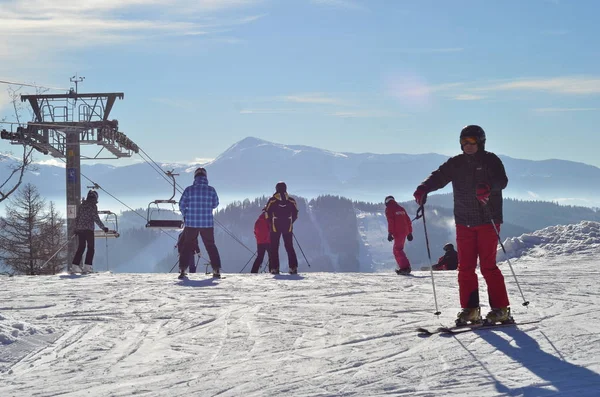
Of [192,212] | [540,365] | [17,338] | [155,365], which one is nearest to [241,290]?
[192,212]

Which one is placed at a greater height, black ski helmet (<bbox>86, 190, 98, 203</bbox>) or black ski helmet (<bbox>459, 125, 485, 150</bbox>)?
black ski helmet (<bbox>86, 190, 98, 203</bbox>)

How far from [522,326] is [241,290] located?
531 cm

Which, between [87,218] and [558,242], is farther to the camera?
[558,242]

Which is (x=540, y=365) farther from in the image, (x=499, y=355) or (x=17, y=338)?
(x=17, y=338)

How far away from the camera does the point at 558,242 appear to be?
19125 mm

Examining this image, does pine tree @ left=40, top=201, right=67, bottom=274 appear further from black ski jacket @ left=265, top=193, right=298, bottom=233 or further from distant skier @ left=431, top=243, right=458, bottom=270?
distant skier @ left=431, top=243, right=458, bottom=270

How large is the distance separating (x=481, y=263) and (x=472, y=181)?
798 millimetres

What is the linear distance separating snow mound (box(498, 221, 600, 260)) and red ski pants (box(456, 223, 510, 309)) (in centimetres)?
1172

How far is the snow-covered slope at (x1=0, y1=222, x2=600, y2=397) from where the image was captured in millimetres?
4746

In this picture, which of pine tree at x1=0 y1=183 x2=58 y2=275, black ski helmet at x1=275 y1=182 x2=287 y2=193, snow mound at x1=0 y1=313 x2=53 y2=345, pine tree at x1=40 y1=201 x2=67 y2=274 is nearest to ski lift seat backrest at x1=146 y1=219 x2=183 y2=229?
black ski helmet at x1=275 y1=182 x2=287 y2=193

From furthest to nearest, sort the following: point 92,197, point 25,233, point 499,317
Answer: point 25,233, point 92,197, point 499,317

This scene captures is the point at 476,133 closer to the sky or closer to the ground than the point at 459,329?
closer to the sky

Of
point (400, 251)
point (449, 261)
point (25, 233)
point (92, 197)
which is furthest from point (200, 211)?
point (25, 233)

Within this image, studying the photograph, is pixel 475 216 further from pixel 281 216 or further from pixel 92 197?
pixel 92 197
